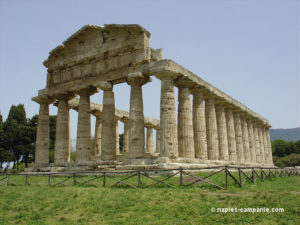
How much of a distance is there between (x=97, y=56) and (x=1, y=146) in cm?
3659

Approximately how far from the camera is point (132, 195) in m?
13.6

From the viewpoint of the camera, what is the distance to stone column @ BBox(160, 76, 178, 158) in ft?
74.6

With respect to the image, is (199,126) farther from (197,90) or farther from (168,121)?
(168,121)

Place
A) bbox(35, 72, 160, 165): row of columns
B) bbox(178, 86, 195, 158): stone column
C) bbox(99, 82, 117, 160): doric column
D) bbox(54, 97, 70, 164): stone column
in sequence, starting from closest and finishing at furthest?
bbox(35, 72, 160, 165): row of columns → bbox(178, 86, 195, 158): stone column → bbox(99, 82, 117, 160): doric column → bbox(54, 97, 70, 164): stone column

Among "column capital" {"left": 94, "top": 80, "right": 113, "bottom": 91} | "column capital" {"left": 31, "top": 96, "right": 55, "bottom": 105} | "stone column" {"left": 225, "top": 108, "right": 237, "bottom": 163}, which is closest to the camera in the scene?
"column capital" {"left": 94, "top": 80, "right": 113, "bottom": 91}

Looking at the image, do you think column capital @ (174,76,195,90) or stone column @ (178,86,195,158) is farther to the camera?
column capital @ (174,76,195,90)

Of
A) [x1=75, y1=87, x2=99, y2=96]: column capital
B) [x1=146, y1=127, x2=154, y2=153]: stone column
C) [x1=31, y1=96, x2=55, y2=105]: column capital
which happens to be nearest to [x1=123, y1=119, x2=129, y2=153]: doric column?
[x1=146, y1=127, x2=154, y2=153]: stone column

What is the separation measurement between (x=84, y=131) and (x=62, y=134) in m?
3.18

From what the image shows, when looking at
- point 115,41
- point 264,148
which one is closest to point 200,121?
point 115,41

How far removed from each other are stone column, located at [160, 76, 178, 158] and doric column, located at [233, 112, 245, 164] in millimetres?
16736

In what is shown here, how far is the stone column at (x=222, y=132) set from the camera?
1266 inches

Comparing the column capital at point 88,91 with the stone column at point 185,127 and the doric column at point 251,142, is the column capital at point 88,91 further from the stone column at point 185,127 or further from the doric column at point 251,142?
the doric column at point 251,142

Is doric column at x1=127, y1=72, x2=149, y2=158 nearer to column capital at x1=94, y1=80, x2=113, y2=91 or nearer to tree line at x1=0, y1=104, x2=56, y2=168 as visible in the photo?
column capital at x1=94, y1=80, x2=113, y2=91

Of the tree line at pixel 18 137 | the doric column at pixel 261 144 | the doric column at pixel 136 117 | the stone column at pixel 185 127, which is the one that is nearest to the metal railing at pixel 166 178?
the doric column at pixel 136 117
